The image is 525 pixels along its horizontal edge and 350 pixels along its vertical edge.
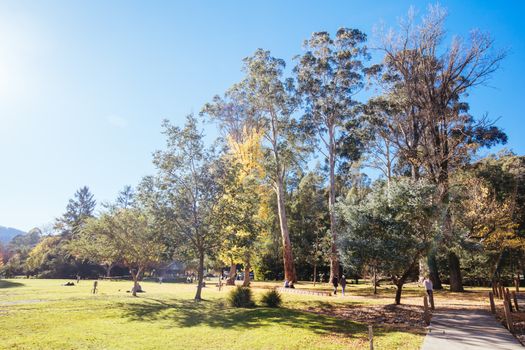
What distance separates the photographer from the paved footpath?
11.1m

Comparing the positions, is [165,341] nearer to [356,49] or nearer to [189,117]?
[189,117]

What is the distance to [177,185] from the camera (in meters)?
25.2

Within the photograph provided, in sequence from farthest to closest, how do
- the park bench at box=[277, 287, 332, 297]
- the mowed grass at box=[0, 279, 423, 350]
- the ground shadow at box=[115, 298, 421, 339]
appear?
1. the park bench at box=[277, 287, 332, 297]
2. the ground shadow at box=[115, 298, 421, 339]
3. the mowed grass at box=[0, 279, 423, 350]

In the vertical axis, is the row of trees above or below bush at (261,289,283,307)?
above

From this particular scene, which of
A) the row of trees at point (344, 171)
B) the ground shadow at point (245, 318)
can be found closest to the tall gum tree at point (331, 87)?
the row of trees at point (344, 171)

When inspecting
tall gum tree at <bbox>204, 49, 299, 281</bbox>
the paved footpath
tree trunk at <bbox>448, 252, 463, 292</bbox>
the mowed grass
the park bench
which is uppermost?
tall gum tree at <bbox>204, 49, 299, 281</bbox>

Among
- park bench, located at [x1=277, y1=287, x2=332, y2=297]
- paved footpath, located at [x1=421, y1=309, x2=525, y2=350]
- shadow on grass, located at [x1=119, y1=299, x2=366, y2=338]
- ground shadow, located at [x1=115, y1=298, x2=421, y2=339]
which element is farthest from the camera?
park bench, located at [x1=277, y1=287, x2=332, y2=297]

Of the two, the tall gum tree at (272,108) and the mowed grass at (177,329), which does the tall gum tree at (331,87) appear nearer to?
the tall gum tree at (272,108)

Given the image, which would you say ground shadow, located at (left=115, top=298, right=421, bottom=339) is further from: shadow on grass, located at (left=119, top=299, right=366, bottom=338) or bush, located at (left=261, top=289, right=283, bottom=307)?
bush, located at (left=261, top=289, right=283, bottom=307)

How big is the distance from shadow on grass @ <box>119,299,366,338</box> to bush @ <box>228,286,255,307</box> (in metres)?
0.65

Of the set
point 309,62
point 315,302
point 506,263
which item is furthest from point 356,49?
point 506,263

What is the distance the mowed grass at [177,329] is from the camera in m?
12.1

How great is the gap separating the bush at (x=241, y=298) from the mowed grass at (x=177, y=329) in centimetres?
61

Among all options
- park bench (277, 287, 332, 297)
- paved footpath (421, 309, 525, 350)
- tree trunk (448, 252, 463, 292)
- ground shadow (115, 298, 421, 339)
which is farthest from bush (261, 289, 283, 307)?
tree trunk (448, 252, 463, 292)
